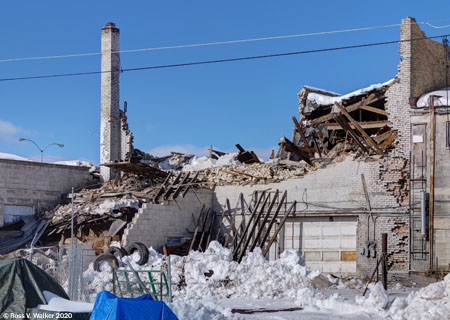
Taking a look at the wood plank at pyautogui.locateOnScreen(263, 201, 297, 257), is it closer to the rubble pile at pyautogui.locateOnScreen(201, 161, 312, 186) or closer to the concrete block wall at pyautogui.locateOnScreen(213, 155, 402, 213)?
the concrete block wall at pyautogui.locateOnScreen(213, 155, 402, 213)

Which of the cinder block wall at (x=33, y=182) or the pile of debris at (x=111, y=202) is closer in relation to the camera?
the pile of debris at (x=111, y=202)

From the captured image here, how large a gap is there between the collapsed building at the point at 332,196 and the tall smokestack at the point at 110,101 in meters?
6.69

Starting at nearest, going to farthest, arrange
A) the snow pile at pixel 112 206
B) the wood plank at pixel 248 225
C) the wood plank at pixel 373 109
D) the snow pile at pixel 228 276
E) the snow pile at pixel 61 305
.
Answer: the snow pile at pixel 61 305 < the snow pile at pixel 228 276 < the wood plank at pixel 248 225 < the snow pile at pixel 112 206 < the wood plank at pixel 373 109

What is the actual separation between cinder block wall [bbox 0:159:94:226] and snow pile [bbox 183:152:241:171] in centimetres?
535

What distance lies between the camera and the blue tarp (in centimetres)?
1342

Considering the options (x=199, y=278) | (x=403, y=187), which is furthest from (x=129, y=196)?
(x=403, y=187)

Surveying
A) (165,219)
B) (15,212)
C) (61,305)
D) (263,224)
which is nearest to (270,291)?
(263,224)

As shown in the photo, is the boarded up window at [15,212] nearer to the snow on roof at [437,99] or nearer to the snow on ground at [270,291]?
the snow on ground at [270,291]

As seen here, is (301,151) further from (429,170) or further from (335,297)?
(335,297)

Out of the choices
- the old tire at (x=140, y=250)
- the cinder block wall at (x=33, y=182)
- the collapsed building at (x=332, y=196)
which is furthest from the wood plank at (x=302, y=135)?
the cinder block wall at (x=33, y=182)

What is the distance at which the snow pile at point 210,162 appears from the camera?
33.8 meters

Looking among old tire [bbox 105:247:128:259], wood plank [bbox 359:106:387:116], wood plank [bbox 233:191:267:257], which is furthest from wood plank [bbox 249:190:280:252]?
wood plank [bbox 359:106:387:116]

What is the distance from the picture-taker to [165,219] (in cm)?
2852

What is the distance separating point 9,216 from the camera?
30891 mm
